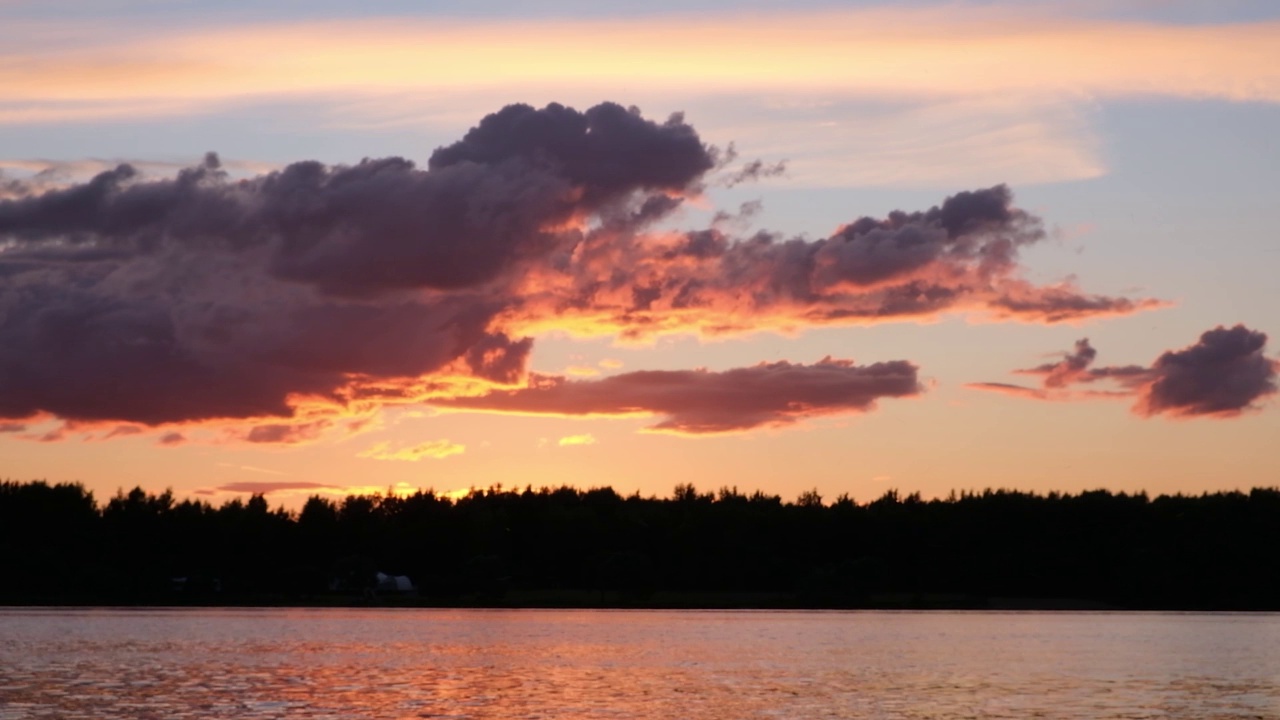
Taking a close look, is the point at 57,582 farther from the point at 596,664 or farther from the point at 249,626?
the point at 596,664

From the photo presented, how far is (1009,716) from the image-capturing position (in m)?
57.9

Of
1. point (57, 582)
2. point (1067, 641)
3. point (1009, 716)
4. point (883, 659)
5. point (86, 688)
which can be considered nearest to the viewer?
point (1009, 716)

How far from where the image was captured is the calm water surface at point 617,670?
59688 millimetres

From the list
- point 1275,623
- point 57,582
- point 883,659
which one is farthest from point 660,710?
point 57,582

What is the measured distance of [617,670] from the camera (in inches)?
3211

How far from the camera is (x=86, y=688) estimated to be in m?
64.0

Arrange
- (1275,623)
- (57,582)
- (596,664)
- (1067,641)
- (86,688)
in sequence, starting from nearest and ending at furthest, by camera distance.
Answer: (86,688) → (596,664) → (1067,641) → (1275,623) → (57,582)

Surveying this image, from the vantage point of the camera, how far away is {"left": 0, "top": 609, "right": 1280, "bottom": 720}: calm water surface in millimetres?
59688

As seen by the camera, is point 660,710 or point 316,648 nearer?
point 660,710

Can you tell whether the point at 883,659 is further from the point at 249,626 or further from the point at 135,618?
the point at 135,618

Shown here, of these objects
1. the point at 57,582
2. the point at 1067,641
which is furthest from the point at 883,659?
the point at 57,582

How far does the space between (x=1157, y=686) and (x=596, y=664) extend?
29080 mm

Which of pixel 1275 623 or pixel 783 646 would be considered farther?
pixel 1275 623

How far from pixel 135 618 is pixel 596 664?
83.3 meters
